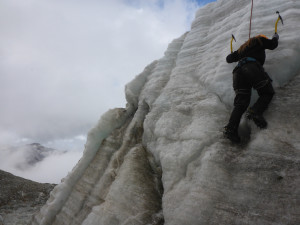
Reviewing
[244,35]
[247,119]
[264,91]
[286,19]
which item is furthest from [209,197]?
[286,19]

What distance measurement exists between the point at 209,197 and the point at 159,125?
3176 mm

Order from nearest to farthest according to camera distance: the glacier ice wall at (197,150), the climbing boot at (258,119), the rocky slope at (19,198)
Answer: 1. the glacier ice wall at (197,150)
2. the climbing boot at (258,119)
3. the rocky slope at (19,198)

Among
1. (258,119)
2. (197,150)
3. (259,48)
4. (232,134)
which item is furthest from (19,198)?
(259,48)

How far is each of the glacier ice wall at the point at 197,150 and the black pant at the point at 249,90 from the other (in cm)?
36

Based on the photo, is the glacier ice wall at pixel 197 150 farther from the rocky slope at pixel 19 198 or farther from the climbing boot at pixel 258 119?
the rocky slope at pixel 19 198

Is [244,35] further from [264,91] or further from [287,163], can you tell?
[287,163]

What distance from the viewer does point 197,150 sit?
5.68m

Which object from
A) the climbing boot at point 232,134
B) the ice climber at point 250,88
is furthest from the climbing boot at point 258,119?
the climbing boot at point 232,134

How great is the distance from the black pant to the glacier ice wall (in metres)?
0.36

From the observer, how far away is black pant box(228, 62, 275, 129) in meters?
4.98

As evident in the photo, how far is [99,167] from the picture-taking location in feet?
29.2

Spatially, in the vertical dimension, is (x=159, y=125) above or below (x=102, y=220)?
above

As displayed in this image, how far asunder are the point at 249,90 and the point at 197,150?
78.9 inches

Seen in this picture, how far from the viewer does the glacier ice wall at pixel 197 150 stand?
4.42 m
